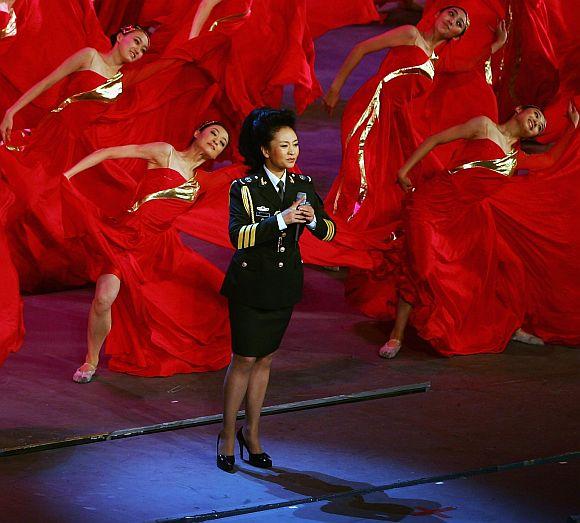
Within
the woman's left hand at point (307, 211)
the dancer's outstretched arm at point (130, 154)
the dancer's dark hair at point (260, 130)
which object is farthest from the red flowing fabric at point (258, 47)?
the woman's left hand at point (307, 211)

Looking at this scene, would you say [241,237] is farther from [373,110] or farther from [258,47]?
[258,47]

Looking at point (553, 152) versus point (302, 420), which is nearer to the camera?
point (302, 420)

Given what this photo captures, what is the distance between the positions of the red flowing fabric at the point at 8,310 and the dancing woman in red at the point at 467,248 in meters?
1.99

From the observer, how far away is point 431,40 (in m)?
7.71

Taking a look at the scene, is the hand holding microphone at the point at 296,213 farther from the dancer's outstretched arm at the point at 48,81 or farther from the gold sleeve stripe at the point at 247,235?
the dancer's outstretched arm at the point at 48,81

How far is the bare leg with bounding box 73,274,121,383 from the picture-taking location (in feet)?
20.6

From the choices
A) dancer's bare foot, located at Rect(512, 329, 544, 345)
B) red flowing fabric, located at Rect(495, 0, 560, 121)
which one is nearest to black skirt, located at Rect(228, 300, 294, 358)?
dancer's bare foot, located at Rect(512, 329, 544, 345)

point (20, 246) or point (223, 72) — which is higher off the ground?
point (223, 72)

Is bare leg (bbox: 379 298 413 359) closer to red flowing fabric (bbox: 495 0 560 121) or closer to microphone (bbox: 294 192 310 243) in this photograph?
microphone (bbox: 294 192 310 243)

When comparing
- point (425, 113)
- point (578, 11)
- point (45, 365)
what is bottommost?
point (45, 365)

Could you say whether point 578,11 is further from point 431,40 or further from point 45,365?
point 45,365

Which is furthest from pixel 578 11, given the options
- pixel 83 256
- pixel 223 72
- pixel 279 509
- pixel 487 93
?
pixel 279 509

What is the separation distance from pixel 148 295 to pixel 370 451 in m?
1.60

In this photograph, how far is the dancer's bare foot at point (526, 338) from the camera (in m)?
7.11
